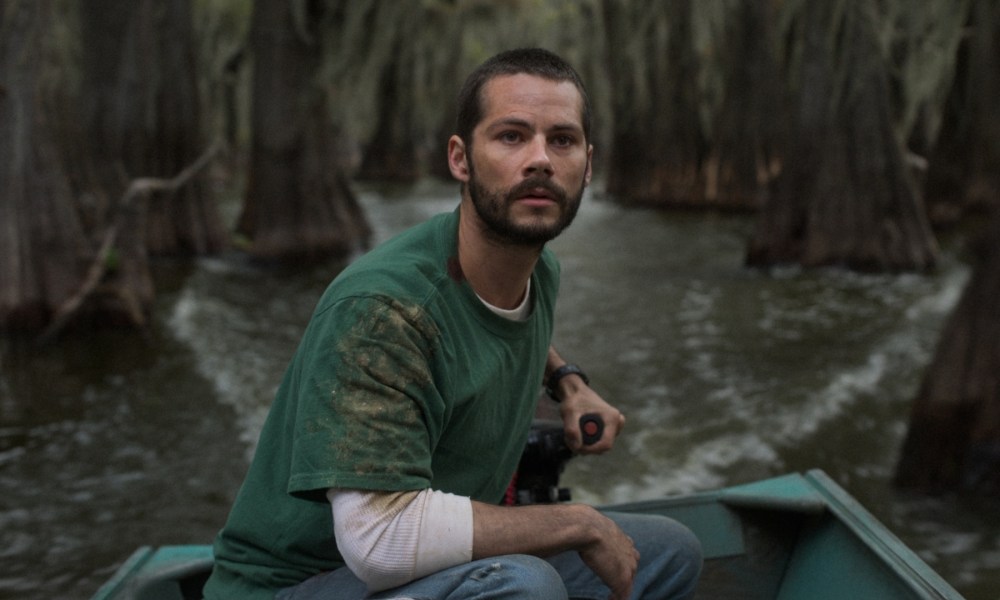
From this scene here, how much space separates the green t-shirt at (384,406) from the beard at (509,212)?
0.34 ft

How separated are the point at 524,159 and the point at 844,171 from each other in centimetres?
1169

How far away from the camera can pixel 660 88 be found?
22.9 metres

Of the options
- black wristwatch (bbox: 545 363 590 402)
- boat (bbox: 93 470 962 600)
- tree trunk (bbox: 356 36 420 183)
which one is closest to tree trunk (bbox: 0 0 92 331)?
boat (bbox: 93 470 962 600)

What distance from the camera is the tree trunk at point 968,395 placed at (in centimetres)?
508

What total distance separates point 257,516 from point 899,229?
40.5 feet

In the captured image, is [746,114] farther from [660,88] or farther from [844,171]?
[844,171]

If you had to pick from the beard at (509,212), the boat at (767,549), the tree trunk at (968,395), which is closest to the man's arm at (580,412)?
the boat at (767,549)

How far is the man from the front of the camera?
76.3 inches

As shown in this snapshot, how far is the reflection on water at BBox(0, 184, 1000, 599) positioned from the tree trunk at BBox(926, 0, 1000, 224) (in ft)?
20.7

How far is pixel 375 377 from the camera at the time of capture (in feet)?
6.40

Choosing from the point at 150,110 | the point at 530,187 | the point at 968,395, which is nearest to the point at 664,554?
the point at 530,187

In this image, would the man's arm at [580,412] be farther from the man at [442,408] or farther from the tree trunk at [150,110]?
the tree trunk at [150,110]

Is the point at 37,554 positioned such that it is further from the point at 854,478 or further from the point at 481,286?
the point at 854,478

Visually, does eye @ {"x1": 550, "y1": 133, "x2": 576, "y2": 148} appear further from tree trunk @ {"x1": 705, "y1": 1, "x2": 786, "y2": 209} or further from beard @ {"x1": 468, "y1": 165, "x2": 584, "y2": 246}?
tree trunk @ {"x1": 705, "y1": 1, "x2": 786, "y2": 209}
